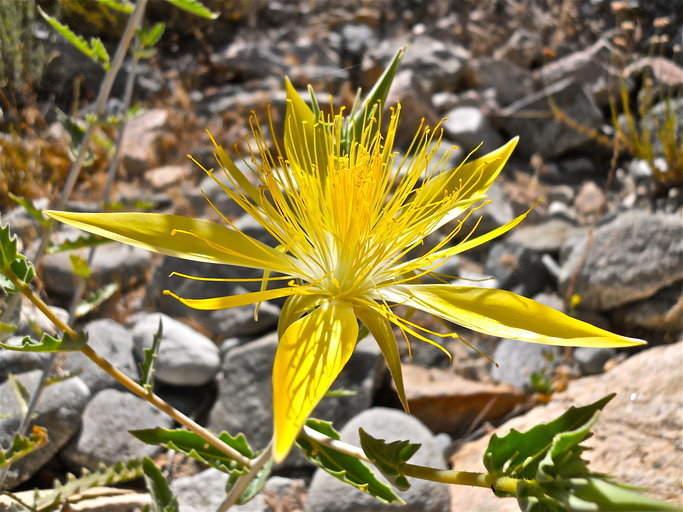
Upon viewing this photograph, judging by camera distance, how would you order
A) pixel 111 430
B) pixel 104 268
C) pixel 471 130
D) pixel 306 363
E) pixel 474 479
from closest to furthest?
pixel 474 479, pixel 306 363, pixel 111 430, pixel 104 268, pixel 471 130

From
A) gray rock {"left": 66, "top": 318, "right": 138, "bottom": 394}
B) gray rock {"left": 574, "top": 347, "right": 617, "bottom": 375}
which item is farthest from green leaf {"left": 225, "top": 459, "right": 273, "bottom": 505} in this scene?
gray rock {"left": 574, "top": 347, "right": 617, "bottom": 375}

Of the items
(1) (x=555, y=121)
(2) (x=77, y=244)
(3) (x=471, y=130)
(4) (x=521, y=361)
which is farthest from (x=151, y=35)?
(1) (x=555, y=121)

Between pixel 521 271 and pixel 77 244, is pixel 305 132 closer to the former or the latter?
pixel 77 244

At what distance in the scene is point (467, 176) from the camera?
4.43 ft

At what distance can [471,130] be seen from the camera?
433cm

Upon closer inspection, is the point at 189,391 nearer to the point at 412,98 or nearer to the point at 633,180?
the point at 412,98

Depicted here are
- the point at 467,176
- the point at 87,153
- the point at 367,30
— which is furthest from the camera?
the point at 367,30

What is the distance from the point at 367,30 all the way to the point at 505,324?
17.9ft

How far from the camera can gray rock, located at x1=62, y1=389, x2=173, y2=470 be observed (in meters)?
2.35

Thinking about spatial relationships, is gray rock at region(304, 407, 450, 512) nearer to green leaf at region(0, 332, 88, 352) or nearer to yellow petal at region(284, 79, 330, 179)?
yellow petal at region(284, 79, 330, 179)

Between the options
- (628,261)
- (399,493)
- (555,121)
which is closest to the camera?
(399,493)

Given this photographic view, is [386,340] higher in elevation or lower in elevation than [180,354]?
higher

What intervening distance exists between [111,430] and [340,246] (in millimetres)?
1638

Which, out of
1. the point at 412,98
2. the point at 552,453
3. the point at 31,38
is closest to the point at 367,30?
the point at 412,98
